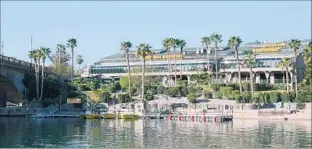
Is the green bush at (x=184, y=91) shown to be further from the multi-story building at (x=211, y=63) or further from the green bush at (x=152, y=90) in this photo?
the multi-story building at (x=211, y=63)

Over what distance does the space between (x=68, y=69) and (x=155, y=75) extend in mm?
30196

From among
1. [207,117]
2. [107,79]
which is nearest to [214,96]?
[207,117]

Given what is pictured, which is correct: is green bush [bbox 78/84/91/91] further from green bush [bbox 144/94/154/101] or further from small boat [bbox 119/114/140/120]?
small boat [bbox 119/114/140/120]

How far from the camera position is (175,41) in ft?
482

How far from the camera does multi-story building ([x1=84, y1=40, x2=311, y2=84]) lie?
146 m

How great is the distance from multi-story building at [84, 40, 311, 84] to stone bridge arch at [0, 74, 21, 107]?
33.9m

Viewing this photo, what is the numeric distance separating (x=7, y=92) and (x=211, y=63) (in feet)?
183

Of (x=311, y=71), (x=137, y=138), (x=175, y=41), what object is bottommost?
(x=137, y=138)

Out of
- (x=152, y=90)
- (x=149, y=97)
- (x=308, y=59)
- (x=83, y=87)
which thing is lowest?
(x=149, y=97)

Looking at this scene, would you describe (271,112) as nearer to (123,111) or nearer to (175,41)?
(123,111)

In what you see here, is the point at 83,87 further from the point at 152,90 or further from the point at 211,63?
the point at 211,63

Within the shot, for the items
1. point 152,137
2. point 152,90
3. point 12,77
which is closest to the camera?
point 152,137

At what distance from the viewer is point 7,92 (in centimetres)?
13225

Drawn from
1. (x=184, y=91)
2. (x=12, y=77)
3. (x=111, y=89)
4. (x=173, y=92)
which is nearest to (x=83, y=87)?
(x=111, y=89)
